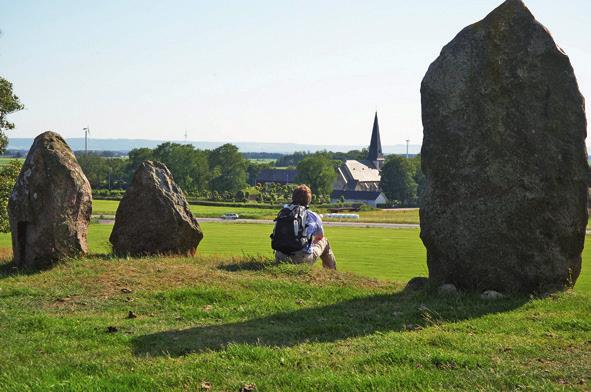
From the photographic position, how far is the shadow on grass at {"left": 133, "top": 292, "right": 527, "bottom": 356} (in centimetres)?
965

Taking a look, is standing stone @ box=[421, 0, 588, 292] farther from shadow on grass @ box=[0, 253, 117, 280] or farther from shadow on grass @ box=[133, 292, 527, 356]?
shadow on grass @ box=[0, 253, 117, 280]

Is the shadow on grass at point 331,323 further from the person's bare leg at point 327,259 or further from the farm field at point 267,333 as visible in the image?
the person's bare leg at point 327,259

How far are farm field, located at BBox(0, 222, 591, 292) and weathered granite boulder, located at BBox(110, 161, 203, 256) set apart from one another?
84 cm

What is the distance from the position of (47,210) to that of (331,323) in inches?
317

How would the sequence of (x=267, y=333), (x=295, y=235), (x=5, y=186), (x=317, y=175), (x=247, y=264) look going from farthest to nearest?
1. (x=317, y=175)
2. (x=5, y=186)
3. (x=247, y=264)
4. (x=295, y=235)
5. (x=267, y=333)

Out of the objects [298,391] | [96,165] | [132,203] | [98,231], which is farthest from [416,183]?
[298,391]

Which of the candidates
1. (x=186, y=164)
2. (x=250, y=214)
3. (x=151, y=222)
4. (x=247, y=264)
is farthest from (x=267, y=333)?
(x=186, y=164)

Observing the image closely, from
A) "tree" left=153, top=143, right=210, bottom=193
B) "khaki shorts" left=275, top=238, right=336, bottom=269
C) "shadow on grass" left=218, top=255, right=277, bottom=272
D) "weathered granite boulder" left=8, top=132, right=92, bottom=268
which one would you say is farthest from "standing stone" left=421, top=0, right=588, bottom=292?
"tree" left=153, top=143, right=210, bottom=193

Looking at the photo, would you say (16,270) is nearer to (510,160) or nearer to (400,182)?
(510,160)

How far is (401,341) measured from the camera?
9.52 metres

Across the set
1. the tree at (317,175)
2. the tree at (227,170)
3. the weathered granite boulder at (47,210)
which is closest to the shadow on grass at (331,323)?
the weathered granite boulder at (47,210)

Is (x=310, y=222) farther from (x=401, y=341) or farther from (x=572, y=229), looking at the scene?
(x=401, y=341)

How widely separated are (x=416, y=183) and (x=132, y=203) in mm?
148650

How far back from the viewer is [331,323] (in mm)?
10898
